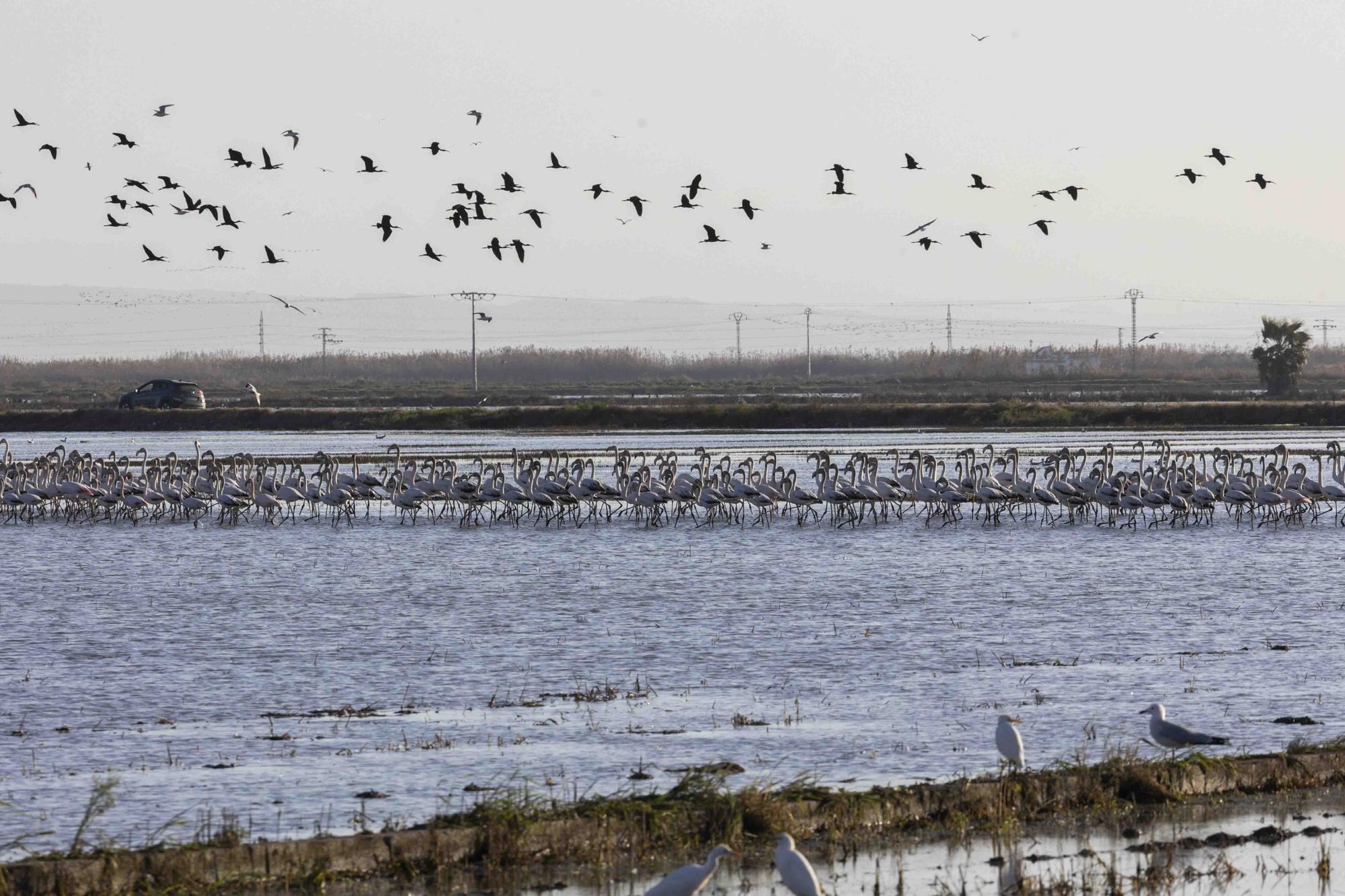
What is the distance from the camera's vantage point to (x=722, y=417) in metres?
66.4

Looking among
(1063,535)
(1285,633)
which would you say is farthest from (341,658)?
(1063,535)

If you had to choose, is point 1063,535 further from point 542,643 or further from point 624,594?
point 542,643

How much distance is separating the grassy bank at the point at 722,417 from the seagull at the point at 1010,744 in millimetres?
53465

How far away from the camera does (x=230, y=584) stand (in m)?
23.8

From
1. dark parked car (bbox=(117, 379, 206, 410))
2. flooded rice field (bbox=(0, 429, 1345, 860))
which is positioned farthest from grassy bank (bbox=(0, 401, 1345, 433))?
flooded rice field (bbox=(0, 429, 1345, 860))

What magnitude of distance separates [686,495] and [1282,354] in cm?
4803

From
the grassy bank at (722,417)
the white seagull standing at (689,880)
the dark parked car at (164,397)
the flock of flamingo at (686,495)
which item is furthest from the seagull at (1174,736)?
the dark parked car at (164,397)

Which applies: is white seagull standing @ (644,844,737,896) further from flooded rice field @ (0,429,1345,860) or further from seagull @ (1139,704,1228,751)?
seagull @ (1139,704,1228,751)

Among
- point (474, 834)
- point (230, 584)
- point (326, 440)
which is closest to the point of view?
point (474, 834)

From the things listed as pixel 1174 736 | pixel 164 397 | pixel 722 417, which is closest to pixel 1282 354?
pixel 722 417

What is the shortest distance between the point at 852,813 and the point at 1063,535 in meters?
21.8

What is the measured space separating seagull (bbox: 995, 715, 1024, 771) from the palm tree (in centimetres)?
6754

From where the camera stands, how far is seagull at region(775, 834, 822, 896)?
776 cm

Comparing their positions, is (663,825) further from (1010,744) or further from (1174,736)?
(1174,736)
